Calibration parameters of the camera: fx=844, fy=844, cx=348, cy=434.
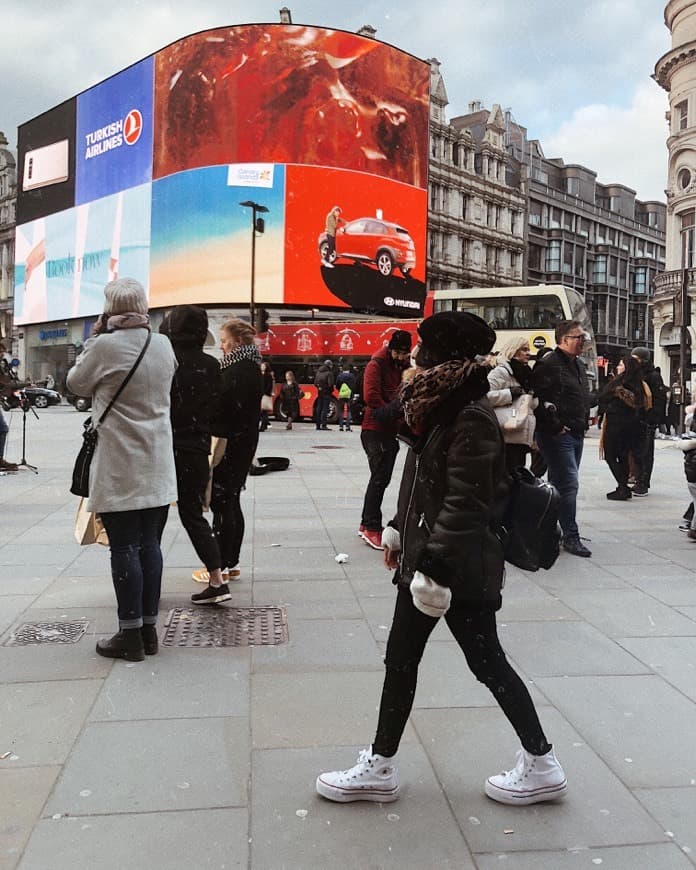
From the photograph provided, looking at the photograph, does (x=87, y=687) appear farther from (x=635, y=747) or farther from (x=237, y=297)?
(x=237, y=297)

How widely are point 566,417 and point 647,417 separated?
403 cm

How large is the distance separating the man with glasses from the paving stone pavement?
28.3 inches

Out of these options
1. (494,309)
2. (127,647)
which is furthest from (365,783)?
(494,309)

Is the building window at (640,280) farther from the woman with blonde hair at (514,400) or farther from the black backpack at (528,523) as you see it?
the black backpack at (528,523)

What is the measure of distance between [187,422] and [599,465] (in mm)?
11335

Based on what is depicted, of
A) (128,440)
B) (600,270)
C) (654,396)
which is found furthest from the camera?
(600,270)

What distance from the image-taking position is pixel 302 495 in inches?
407

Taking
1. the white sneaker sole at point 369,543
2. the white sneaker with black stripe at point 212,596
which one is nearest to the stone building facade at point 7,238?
the white sneaker sole at point 369,543

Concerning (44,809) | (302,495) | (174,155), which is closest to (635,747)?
(44,809)

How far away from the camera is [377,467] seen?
7.11m

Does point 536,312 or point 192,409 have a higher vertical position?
point 536,312

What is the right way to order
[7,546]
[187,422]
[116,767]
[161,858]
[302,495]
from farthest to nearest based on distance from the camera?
[302,495]
[7,546]
[187,422]
[116,767]
[161,858]

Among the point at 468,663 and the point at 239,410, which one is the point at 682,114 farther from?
the point at 468,663

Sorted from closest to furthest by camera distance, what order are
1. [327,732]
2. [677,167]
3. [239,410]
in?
[327,732]
[239,410]
[677,167]
